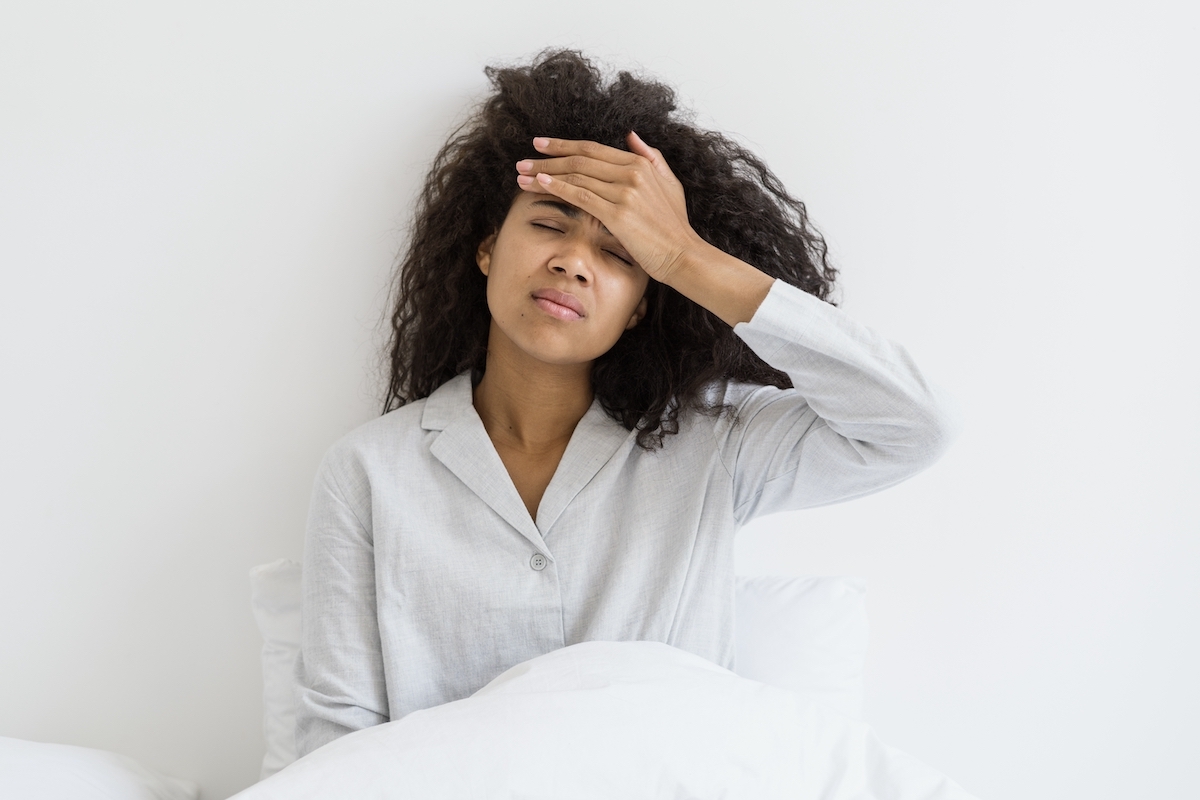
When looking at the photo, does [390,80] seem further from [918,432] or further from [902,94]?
[918,432]

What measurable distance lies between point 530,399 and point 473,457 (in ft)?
0.47

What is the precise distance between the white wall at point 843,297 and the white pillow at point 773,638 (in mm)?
101

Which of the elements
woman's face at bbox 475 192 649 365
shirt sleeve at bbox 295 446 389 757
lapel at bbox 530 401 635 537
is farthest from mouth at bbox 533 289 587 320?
shirt sleeve at bbox 295 446 389 757

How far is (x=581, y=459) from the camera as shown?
1459 mm

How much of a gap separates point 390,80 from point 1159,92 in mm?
1309

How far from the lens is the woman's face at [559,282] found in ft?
4.43

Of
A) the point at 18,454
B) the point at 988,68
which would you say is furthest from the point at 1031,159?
the point at 18,454

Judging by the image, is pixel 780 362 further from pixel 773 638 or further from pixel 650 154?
pixel 773 638

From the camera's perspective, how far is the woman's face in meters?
Answer: 1.35

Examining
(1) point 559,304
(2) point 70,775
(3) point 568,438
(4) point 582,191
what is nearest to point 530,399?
(3) point 568,438

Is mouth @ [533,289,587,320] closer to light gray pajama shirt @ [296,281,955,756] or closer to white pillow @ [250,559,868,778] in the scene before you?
light gray pajama shirt @ [296,281,955,756]

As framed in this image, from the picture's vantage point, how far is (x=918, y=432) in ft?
4.02

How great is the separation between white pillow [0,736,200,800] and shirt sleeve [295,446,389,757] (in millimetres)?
295

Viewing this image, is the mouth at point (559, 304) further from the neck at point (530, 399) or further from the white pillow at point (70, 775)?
the white pillow at point (70, 775)
